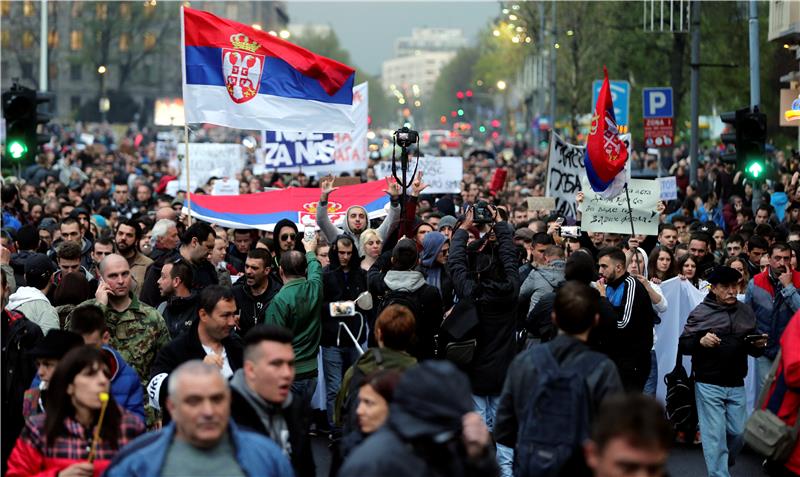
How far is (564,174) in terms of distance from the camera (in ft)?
63.8

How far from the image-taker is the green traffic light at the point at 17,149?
18.9 metres

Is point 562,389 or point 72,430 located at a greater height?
point 562,389

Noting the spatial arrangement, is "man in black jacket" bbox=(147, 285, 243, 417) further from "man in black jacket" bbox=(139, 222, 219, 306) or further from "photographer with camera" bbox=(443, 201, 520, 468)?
"man in black jacket" bbox=(139, 222, 219, 306)

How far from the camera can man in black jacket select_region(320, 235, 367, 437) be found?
35.9ft

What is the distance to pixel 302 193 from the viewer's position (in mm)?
16469

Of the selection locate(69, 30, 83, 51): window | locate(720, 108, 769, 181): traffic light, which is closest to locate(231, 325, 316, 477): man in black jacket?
locate(720, 108, 769, 181): traffic light

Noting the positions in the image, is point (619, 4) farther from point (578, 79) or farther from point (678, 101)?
point (578, 79)

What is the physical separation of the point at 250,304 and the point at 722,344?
3.33 m

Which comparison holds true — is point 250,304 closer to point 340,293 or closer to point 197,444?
point 340,293

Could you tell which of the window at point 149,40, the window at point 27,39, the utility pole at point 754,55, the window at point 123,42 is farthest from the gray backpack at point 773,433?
the window at point 149,40

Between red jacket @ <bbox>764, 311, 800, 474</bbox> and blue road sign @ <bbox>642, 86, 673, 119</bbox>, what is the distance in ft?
63.3

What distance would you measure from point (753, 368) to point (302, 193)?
597cm

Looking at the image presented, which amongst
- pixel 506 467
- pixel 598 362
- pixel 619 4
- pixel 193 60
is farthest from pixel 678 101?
pixel 598 362

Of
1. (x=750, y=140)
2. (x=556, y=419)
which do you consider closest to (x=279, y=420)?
(x=556, y=419)
